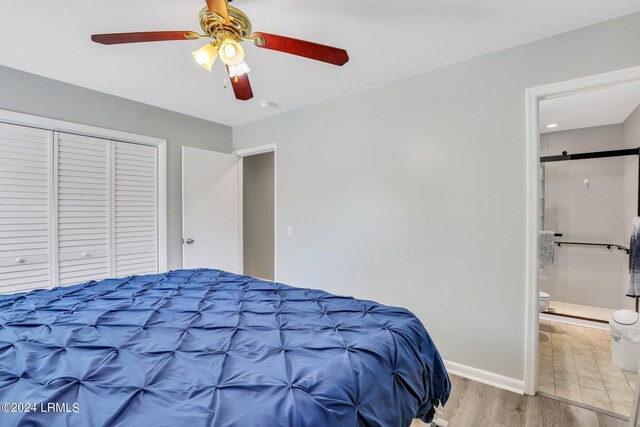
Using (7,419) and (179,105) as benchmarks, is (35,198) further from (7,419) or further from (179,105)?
(7,419)

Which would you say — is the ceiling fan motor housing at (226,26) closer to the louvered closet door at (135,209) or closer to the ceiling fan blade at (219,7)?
the ceiling fan blade at (219,7)

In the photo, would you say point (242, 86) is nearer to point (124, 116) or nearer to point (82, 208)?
point (124, 116)

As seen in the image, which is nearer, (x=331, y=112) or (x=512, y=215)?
(x=512, y=215)

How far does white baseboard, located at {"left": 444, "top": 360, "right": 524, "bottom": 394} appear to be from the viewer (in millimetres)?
2088

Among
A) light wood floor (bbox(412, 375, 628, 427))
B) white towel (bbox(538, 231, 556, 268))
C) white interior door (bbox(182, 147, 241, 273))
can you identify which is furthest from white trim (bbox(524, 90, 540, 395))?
white interior door (bbox(182, 147, 241, 273))

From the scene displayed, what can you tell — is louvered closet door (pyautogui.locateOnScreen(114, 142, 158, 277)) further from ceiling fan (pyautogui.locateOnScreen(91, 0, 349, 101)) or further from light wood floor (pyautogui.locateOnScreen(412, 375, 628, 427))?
light wood floor (pyautogui.locateOnScreen(412, 375, 628, 427))

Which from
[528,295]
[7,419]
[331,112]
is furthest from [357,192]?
[7,419]

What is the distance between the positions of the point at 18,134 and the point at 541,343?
Answer: 494cm

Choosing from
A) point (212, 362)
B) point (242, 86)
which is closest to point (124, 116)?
point (242, 86)

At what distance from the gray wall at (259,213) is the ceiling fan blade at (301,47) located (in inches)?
134

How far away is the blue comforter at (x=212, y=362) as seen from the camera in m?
0.78

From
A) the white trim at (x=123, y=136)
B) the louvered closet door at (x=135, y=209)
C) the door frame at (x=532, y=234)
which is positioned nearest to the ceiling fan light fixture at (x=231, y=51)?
the door frame at (x=532, y=234)

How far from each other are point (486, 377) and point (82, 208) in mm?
3669

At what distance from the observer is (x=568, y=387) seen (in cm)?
214
